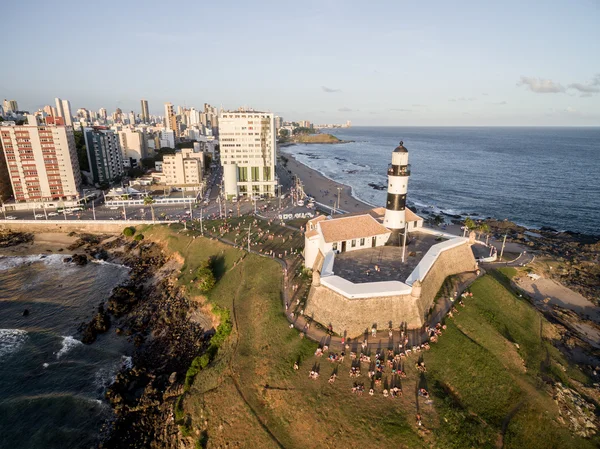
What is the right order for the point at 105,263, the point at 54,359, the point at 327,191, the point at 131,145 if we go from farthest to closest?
the point at 131,145, the point at 327,191, the point at 105,263, the point at 54,359

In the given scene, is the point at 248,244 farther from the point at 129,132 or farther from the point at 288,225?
the point at 129,132

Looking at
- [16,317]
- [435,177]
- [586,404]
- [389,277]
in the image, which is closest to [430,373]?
[389,277]

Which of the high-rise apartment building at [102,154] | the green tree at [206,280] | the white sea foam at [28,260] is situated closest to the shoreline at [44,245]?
the white sea foam at [28,260]

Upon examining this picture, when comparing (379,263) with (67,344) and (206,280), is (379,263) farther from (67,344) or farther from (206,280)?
(67,344)

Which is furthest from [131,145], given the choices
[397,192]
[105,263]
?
[397,192]

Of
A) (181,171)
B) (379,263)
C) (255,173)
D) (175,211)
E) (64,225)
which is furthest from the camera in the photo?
(181,171)

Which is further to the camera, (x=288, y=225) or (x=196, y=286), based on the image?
(x=288, y=225)

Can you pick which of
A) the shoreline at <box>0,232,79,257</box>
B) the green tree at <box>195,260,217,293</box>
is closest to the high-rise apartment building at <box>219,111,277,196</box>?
the shoreline at <box>0,232,79,257</box>
